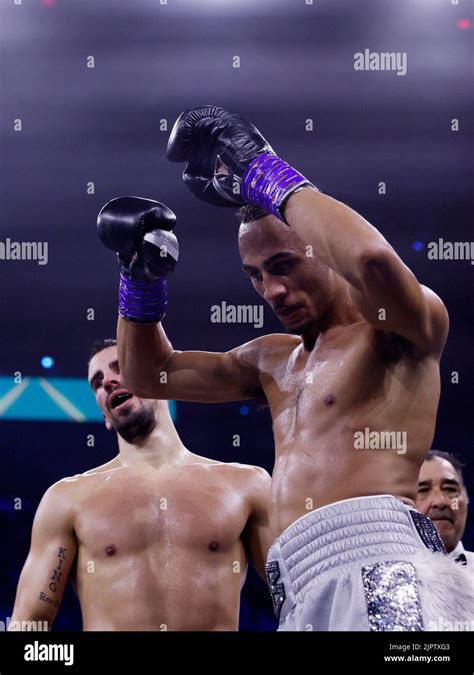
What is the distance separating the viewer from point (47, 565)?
2.59 metres

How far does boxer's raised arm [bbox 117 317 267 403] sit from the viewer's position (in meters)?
1.99

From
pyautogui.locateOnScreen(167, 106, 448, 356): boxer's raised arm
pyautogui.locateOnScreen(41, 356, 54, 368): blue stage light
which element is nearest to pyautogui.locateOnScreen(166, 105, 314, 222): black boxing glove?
pyautogui.locateOnScreen(167, 106, 448, 356): boxer's raised arm

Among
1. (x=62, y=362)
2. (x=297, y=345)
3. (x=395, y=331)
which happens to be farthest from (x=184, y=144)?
(x=62, y=362)

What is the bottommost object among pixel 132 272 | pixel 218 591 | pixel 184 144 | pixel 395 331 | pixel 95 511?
pixel 218 591

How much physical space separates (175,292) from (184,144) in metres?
1.30

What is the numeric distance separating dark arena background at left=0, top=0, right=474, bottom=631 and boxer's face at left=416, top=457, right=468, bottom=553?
1.23 ft

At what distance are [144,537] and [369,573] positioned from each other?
1.19 metres

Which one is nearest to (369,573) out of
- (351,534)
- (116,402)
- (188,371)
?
(351,534)

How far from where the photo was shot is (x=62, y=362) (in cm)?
324

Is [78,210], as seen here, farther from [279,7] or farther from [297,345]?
[297,345]
